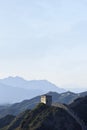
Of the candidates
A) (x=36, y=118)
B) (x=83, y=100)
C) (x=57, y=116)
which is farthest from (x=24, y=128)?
(x=83, y=100)

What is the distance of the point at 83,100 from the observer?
7175 inches

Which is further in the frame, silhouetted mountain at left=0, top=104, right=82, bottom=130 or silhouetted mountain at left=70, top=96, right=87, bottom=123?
silhouetted mountain at left=70, top=96, right=87, bottom=123

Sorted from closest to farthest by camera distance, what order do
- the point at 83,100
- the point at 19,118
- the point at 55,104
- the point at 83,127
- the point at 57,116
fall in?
the point at 83,127
the point at 57,116
the point at 55,104
the point at 83,100
the point at 19,118

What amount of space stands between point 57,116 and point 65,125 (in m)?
6.75

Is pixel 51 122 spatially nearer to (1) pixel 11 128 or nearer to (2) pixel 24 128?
(2) pixel 24 128

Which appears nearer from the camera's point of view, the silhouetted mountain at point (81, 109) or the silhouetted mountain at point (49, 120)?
the silhouetted mountain at point (49, 120)

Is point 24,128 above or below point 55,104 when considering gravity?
below

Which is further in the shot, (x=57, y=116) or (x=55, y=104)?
(x=55, y=104)

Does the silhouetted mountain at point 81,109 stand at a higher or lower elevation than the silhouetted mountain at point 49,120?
higher

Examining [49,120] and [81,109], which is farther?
[81,109]

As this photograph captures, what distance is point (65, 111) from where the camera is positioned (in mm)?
150000

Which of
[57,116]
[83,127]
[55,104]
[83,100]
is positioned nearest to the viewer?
[83,127]

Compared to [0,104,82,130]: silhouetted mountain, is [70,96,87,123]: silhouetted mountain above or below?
above

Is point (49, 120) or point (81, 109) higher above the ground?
point (81, 109)
